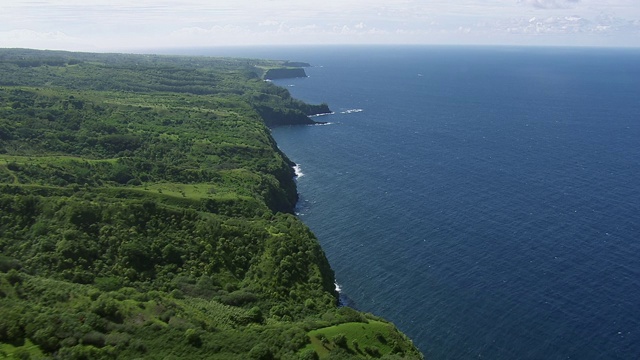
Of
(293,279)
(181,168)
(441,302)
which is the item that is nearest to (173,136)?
(181,168)

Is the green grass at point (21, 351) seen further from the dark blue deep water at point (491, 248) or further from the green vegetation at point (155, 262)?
the dark blue deep water at point (491, 248)

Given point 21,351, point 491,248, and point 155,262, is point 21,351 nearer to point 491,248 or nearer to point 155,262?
point 155,262

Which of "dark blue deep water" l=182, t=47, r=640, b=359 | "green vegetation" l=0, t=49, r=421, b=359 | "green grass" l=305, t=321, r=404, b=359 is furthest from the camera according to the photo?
"dark blue deep water" l=182, t=47, r=640, b=359

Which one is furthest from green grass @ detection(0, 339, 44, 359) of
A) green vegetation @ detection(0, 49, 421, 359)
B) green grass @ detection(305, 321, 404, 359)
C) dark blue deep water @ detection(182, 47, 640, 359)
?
dark blue deep water @ detection(182, 47, 640, 359)

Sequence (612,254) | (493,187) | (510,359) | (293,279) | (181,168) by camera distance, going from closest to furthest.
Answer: (510,359) → (293,279) → (612,254) → (181,168) → (493,187)

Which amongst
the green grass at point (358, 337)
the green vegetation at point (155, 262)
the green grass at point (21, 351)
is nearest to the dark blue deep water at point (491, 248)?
the green grass at point (358, 337)

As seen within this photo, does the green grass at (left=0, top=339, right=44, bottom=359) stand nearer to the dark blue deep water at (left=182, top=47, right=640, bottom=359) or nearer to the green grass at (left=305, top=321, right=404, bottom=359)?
the green grass at (left=305, top=321, right=404, bottom=359)

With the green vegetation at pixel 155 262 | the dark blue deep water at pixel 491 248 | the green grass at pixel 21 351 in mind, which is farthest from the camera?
the dark blue deep water at pixel 491 248

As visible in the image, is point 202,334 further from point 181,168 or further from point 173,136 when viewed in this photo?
point 173,136
